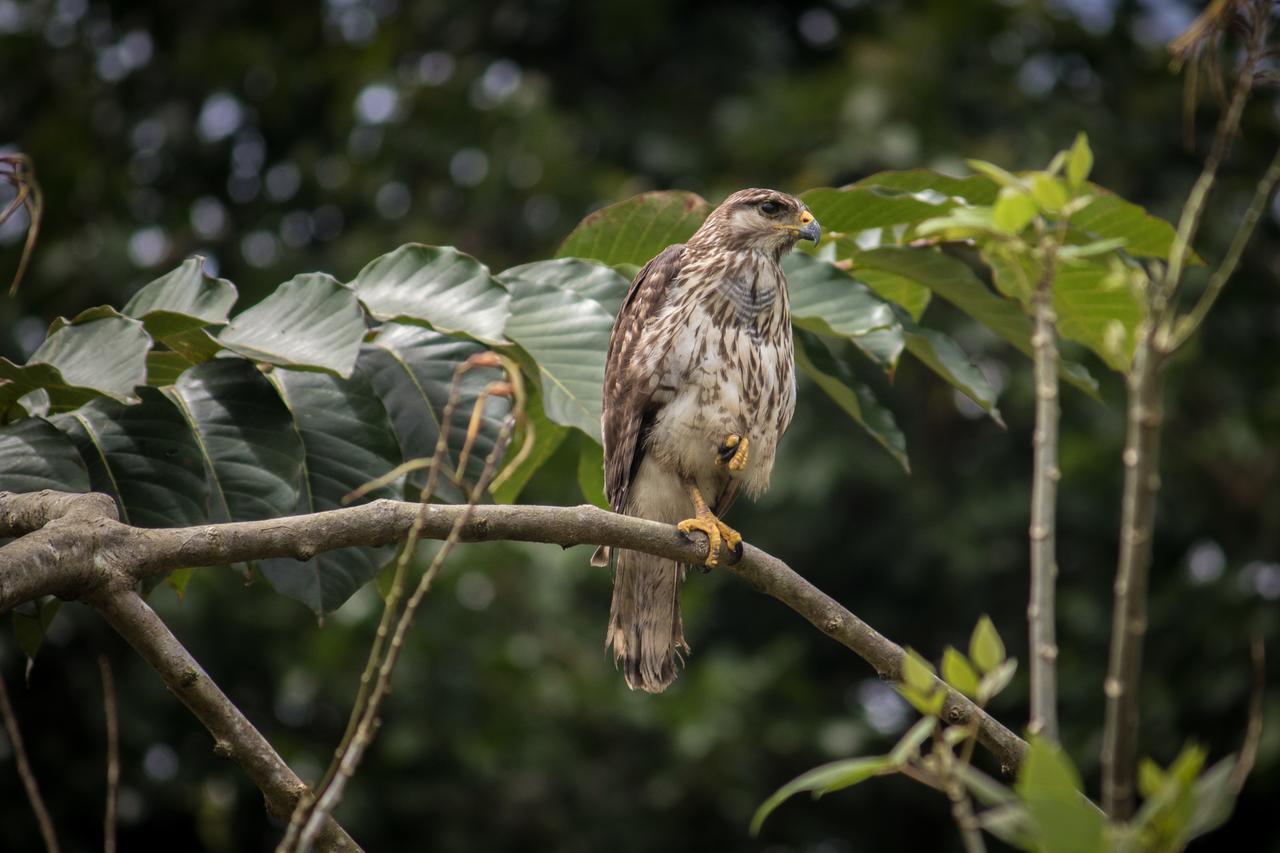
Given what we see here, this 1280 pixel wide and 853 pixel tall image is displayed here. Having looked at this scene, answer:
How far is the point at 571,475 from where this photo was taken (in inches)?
320

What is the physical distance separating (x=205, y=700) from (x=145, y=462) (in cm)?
75

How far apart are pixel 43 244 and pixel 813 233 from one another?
8.21m

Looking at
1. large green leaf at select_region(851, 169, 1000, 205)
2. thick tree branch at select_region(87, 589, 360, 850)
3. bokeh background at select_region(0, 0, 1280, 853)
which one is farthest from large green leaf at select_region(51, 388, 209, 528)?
bokeh background at select_region(0, 0, 1280, 853)

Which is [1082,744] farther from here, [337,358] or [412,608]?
[412,608]

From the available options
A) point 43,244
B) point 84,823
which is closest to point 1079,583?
point 84,823

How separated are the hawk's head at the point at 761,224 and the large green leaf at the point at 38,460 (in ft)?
6.21

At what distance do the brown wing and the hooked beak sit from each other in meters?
0.39

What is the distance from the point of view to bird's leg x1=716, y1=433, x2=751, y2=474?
369 cm

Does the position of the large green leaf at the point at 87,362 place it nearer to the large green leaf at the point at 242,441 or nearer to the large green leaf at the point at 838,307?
the large green leaf at the point at 242,441

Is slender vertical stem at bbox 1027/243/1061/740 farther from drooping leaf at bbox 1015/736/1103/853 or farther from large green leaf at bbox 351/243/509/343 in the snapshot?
large green leaf at bbox 351/243/509/343

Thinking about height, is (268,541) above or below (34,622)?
above

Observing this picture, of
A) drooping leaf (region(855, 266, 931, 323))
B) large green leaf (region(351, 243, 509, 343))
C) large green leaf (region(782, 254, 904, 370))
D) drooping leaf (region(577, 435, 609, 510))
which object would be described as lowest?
drooping leaf (region(577, 435, 609, 510))

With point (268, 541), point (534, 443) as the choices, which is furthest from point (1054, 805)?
point (534, 443)

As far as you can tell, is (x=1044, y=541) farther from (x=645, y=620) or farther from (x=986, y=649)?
(x=645, y=620)
